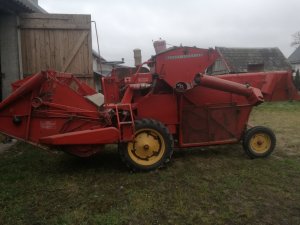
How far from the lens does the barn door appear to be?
8.91 metres

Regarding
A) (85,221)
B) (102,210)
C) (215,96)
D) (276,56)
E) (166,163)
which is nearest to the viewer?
(85,221)

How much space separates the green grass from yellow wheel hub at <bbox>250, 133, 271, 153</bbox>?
0.71ft

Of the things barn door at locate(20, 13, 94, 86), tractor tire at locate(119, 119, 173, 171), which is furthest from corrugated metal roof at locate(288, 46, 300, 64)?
tractor tire at locate(119, 119, 173, 171)

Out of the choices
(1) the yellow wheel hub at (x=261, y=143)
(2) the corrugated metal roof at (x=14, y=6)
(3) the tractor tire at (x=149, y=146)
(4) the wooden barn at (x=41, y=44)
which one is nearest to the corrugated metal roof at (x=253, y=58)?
(4) the wooden barn at (x=41, y=44)

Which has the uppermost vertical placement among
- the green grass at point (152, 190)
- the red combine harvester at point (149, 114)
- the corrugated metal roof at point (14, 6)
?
the corrugated metal roof at point (14, 6)

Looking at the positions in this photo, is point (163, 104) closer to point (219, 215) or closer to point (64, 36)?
point (219, 215)

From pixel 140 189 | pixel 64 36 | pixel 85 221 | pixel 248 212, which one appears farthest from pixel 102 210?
pixel 64 36

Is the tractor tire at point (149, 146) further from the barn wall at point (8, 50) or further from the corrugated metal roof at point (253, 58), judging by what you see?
the corrugated metal roof at point (253, 58)

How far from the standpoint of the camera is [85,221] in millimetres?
3738

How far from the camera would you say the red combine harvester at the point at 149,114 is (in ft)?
18.0

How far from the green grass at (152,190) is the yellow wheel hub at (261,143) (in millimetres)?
218

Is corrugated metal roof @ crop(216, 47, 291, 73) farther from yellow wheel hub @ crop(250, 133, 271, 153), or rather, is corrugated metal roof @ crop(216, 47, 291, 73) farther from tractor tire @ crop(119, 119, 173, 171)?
tractor tire @ crop(119, 119, 173, 171)

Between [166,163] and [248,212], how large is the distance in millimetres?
2139

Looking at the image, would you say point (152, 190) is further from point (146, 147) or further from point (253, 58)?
point (253, 58)
